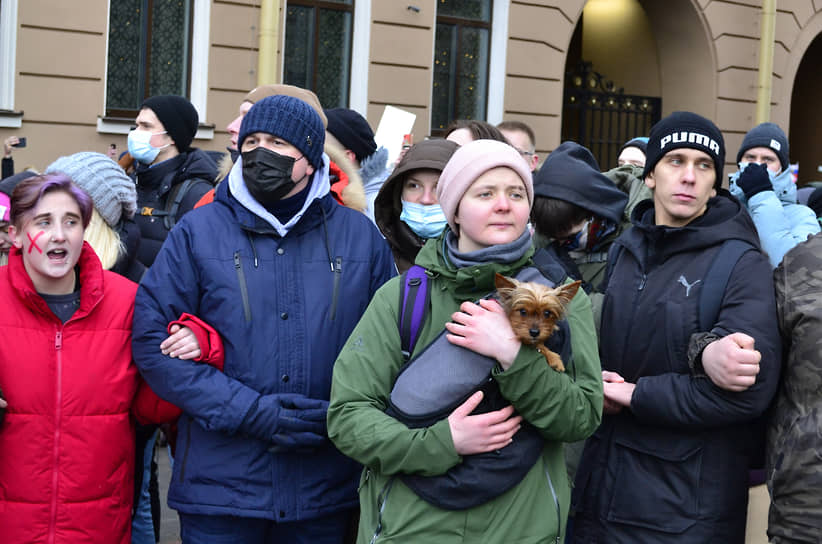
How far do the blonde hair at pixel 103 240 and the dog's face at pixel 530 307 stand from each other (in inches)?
76.9

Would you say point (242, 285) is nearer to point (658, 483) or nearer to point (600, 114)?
point (658, 483)

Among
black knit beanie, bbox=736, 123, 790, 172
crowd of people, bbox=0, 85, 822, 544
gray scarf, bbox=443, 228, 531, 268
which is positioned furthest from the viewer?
black knit beanie, bbox=736, 123, 790, 172

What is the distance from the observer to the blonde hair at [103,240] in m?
4.03

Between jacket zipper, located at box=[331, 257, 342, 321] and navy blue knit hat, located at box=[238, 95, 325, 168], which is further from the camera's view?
navy blue knit hat, located at box=[238, 95, 325, 168]

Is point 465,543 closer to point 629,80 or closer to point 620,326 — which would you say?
point 620,326

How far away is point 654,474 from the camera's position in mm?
3244

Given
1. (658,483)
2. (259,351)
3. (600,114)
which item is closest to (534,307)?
(658,483)

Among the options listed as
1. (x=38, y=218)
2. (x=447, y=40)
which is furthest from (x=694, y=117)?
(x=447, y=40)

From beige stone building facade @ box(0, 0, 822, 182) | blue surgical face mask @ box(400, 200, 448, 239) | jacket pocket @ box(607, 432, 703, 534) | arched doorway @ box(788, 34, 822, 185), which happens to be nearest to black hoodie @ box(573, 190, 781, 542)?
jacket pocket @ box(607, 432, 703, 534)

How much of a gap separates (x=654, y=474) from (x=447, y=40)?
1021 centimetres

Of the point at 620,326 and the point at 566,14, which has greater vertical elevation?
the point at 566,14

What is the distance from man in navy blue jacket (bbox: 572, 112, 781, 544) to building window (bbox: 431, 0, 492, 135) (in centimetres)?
941

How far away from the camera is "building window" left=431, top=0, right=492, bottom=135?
1273 centimetres

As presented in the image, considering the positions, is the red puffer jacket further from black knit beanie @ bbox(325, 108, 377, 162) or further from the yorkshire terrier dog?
black knit beanie @ bbox(325, 108, 377, 162)
